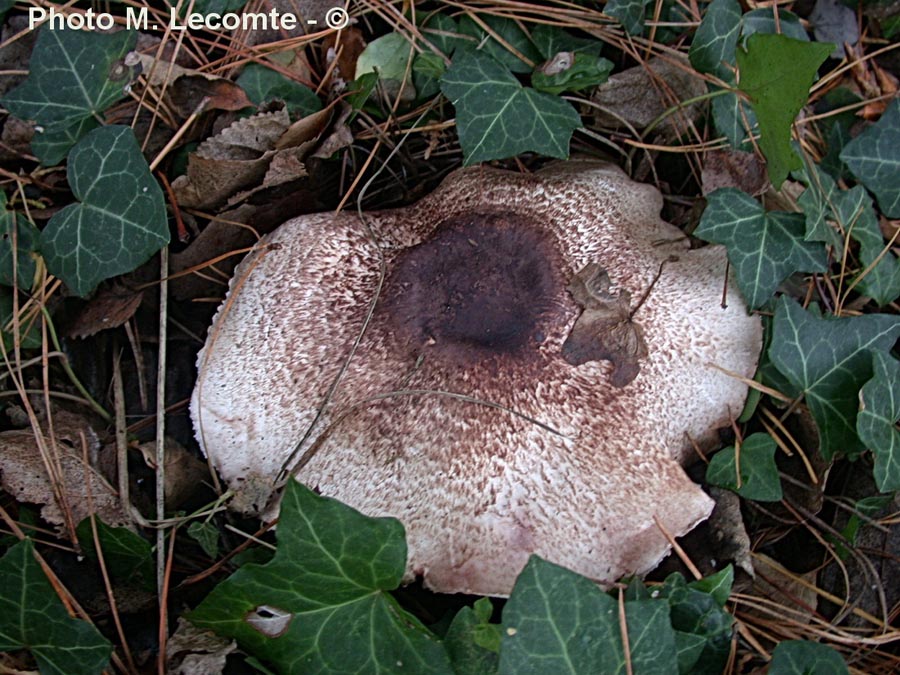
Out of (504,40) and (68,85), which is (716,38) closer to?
(504,40)

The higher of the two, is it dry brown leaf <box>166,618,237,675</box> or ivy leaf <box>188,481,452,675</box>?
ivy leaf <box>188,481,452,675</box>

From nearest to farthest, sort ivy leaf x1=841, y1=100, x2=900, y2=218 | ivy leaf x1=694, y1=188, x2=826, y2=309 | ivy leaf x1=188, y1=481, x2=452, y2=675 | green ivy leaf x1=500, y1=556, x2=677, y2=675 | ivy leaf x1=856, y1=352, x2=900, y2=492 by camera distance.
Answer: green ivy leaf x1=500, y1=556, x2=677, y2=675 → ivy leaf x1=188, y1=481, x2=452, y2=675 → ivy leaf x1=856, y1=352, x2=900, y2=492 → ivy leaf x1=694, y1=188, x2=826, y2=309 → ivy leaf x1=841, y1=100, x2=900, y2=218

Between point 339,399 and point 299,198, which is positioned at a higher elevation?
point 299,198

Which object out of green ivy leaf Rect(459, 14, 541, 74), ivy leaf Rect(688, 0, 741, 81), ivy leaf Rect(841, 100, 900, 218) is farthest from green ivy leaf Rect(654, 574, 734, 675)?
green ivy leaf Rect(459, 14, 541, 74)

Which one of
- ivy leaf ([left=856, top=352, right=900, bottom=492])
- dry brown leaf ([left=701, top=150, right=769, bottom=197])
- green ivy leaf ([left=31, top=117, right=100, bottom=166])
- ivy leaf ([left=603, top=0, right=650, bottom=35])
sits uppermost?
ivy leaf ([left=603, top=0, right=650, bottom=35])

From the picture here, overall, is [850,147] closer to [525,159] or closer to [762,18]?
[762,18]

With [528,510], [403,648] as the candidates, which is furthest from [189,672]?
[528,510]

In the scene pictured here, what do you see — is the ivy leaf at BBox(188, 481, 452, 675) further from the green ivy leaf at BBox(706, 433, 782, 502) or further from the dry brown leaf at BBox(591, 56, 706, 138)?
the dry brown leaf at BBox(591, 56, 706, 138)
